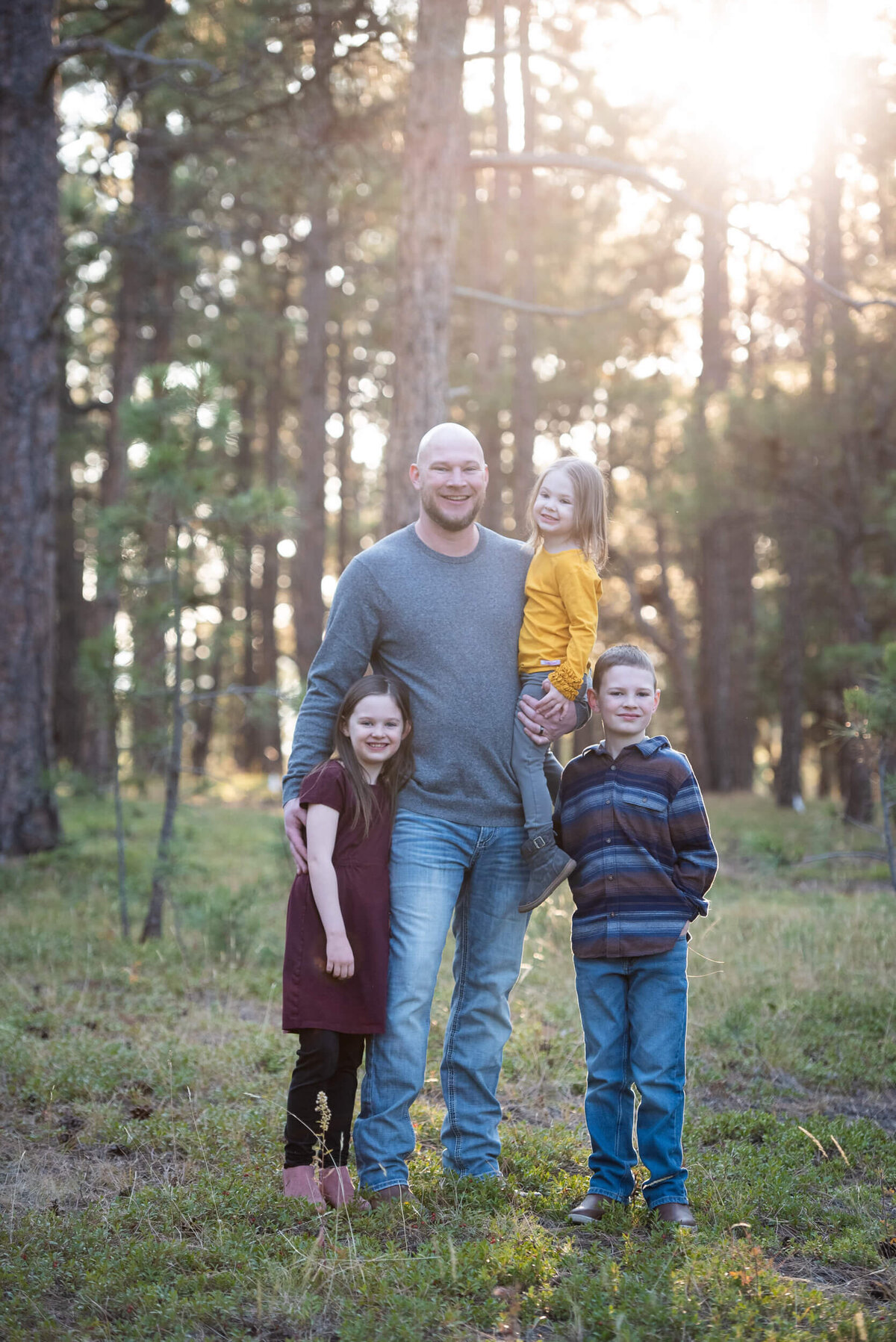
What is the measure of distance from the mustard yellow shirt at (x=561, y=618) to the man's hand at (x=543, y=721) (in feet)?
0.14

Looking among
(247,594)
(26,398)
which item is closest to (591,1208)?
(26,398)

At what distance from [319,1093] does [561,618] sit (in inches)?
64.4

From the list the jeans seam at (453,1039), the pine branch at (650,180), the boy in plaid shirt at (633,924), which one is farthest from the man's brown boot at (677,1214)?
the pine branch at (650,180)

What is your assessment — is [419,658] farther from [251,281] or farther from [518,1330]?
[251,281]

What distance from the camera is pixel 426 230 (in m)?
7.21

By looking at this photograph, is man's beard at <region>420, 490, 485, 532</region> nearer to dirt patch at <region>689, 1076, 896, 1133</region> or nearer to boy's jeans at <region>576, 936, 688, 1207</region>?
boy's jeans at <region>576, 936, 688, 1207</region>

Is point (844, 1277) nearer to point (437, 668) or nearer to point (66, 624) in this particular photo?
point (437, 668)

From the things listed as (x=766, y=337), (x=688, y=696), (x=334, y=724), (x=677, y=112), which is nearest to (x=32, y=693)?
(x=334, y=724)

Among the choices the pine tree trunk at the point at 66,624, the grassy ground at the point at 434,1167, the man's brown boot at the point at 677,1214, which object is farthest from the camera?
the pine tree trunk at the point at 66,624

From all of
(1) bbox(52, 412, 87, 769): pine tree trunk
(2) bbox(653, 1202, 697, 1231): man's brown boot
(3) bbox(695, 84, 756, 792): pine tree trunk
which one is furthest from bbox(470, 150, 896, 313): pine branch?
(1) bbox(52, 412, 87, 769): pine tree trunk

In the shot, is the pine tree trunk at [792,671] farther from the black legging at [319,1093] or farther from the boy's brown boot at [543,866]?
the black legging at [319,1093]

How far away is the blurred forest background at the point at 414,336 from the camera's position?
7.23m

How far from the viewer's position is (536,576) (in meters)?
3.67

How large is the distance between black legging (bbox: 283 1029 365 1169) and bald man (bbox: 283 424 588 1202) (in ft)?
0.27
